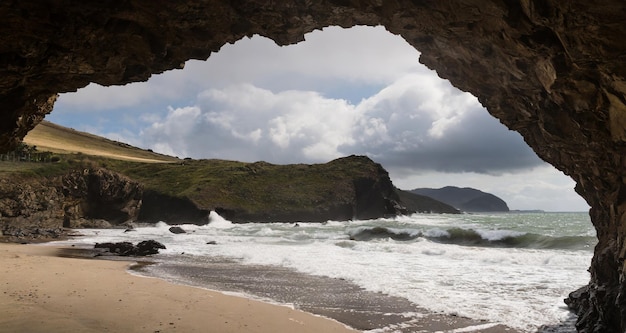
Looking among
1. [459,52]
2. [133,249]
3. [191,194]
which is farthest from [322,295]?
Result: [191,194]

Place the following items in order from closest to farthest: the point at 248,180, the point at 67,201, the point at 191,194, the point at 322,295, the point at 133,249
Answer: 1. the point at 322,295
2. the point at 133,249
3. the point at 67,201
4. the point at 191,194
5. the point at 248,180

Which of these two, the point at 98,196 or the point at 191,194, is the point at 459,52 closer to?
the point at 98,196

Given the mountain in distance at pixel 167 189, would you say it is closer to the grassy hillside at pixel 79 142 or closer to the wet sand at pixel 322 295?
the grassy hillside at pixel 79 142

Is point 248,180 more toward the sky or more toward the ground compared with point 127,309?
more toward the sky

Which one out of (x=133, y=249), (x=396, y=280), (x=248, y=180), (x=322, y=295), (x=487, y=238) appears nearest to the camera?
(x=322, y=295)

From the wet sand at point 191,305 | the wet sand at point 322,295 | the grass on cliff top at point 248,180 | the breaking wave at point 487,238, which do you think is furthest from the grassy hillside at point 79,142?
the wet sand at point 191,305

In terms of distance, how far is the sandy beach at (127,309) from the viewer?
9078mm

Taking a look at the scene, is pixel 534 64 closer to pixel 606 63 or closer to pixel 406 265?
pixel 606 63

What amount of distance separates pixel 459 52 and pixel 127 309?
35.6ft

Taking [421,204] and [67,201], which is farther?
[421,204]

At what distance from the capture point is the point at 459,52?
12000 mm

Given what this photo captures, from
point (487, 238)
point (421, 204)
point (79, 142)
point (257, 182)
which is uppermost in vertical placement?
point (79, 142)

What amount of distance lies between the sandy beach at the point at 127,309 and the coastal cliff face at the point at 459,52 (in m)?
4.51

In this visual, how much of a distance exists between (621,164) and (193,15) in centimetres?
1003
